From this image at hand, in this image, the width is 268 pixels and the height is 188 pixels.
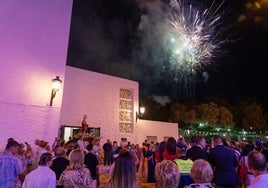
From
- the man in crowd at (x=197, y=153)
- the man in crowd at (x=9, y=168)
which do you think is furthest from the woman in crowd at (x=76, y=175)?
the man in crowd at (x=197, y=153)

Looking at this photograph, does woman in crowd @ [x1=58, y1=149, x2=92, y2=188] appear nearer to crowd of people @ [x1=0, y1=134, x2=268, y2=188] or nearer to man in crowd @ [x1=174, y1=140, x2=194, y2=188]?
crowd of people @ [x1=0, y1=134, x2=268, y2=188]

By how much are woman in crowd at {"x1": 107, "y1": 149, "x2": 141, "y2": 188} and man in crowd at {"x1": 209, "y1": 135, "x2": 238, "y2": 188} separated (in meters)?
2.83

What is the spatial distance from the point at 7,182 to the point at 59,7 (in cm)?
1078

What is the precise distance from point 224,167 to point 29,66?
10004 millimetres

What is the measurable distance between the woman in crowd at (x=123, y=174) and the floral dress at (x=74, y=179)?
39.3 inches

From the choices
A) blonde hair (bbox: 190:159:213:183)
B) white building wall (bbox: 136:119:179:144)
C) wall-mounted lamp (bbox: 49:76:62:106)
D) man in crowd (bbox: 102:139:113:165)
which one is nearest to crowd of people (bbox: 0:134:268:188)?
blonde hair (bbox: 190:159:213:183)

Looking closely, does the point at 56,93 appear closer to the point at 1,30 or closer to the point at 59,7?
the point at 1,30

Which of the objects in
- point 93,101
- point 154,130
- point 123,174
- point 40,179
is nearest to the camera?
point 123,174

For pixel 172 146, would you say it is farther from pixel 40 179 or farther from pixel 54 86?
pixel 54 86

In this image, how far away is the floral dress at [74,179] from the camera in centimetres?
349

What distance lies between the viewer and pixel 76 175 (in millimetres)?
3547

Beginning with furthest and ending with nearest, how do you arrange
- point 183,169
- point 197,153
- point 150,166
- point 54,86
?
1. point 54,86
2. point 150,166
3. point 197,153
4. point 183,169

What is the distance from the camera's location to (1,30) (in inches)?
431

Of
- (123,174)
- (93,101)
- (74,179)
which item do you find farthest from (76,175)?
(93,101)
